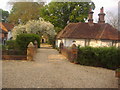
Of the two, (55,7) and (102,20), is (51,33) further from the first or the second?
(102,20)

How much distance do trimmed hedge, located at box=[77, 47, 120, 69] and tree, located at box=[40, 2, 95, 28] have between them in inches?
841

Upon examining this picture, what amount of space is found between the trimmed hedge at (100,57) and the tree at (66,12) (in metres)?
21.4

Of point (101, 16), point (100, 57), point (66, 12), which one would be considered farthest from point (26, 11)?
point (100, 57)

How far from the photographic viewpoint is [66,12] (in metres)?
33.1

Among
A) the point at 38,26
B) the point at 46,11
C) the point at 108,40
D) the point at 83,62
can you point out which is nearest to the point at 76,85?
the point at 83,62

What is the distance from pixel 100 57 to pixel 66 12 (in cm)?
2369

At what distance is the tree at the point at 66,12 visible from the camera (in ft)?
104

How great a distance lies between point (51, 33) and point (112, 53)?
75.5ft


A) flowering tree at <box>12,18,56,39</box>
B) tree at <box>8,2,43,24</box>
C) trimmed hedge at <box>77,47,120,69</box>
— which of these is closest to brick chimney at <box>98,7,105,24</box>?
flowering tree at <box>12,18,56,39</box>

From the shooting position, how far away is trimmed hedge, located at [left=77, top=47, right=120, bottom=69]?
1078cm

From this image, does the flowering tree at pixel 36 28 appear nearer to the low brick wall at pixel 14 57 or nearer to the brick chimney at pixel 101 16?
the brick chimney at pixel 101 16

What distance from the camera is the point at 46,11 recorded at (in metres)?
33.7

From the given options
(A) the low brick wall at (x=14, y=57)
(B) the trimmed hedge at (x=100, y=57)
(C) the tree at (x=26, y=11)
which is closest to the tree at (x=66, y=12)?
(C) the tree at (x=26, y=11)

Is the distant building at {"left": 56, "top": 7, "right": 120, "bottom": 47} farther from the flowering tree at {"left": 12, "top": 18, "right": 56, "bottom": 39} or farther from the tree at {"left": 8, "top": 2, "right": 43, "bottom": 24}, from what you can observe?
the tree at {"left": 8, "top": 2, "right": 43, "bottom": 24}
